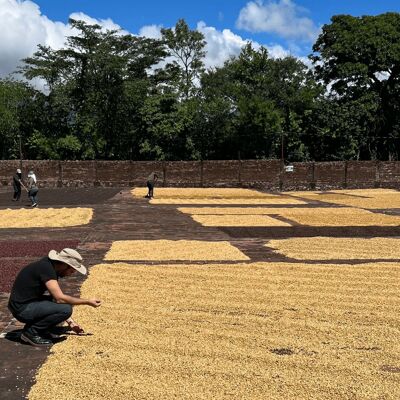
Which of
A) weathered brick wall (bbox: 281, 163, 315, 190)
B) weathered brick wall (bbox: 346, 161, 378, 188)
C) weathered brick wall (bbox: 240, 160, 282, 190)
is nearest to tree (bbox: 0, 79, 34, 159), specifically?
weathered brick wall (bbox: 240, 160, 282, 190)

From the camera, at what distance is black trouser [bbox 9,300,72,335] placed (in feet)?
17.9

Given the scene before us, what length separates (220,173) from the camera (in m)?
41.9

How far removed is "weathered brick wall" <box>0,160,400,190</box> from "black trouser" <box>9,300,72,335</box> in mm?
36338

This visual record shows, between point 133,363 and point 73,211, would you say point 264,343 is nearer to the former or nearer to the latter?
point 133,363

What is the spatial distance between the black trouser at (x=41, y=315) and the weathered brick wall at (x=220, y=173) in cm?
3634

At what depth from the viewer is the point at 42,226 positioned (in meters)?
16.1

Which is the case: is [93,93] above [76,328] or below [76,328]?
above

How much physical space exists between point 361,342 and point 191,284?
3.34 meters

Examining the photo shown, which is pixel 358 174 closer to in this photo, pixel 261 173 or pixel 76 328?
pixel 261 173

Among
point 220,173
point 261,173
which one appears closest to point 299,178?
point 261,173

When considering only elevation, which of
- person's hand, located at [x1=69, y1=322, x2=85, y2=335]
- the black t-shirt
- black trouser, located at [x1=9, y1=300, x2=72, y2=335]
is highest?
the black t-shirt

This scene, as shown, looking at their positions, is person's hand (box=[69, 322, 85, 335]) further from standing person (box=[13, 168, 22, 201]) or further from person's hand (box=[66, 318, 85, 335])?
standing person (box=[13, 168, 22, 201])

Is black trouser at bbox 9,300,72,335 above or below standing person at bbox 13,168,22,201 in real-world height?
below

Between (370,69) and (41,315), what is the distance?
51142 mm
